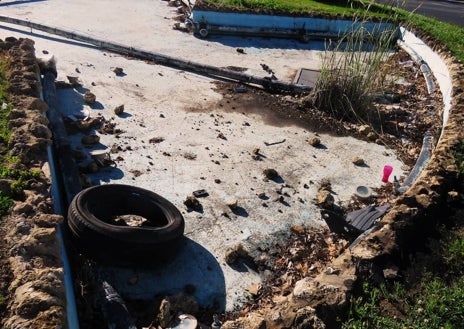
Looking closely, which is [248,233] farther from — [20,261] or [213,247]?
[20,261]

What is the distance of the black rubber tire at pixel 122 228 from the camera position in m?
5.27

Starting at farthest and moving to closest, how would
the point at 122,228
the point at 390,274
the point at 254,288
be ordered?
the point at 254,288
the point at 122,228
the point at 390,274

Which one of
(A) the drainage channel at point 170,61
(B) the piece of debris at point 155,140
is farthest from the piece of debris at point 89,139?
(A) the drainage channel at point 170,61

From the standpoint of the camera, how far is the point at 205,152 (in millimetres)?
7930

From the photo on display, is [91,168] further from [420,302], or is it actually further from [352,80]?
[352,80]

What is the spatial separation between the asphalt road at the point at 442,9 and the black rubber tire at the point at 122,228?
15.2m

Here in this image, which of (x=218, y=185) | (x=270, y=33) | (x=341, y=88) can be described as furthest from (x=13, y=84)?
(x=270, y=33)

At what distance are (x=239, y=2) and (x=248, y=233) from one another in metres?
8.70

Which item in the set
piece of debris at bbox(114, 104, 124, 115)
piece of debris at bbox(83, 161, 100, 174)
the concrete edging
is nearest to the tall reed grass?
the concrete edging

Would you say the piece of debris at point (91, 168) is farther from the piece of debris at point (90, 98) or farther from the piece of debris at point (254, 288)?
the piece of debris at point (254, 288)

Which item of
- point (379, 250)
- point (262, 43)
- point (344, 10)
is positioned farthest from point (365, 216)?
point (344, 10)

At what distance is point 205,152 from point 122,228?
2830 millimetres

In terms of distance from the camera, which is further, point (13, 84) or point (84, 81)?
point (84, 81)

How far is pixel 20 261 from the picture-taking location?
443 centimetres
